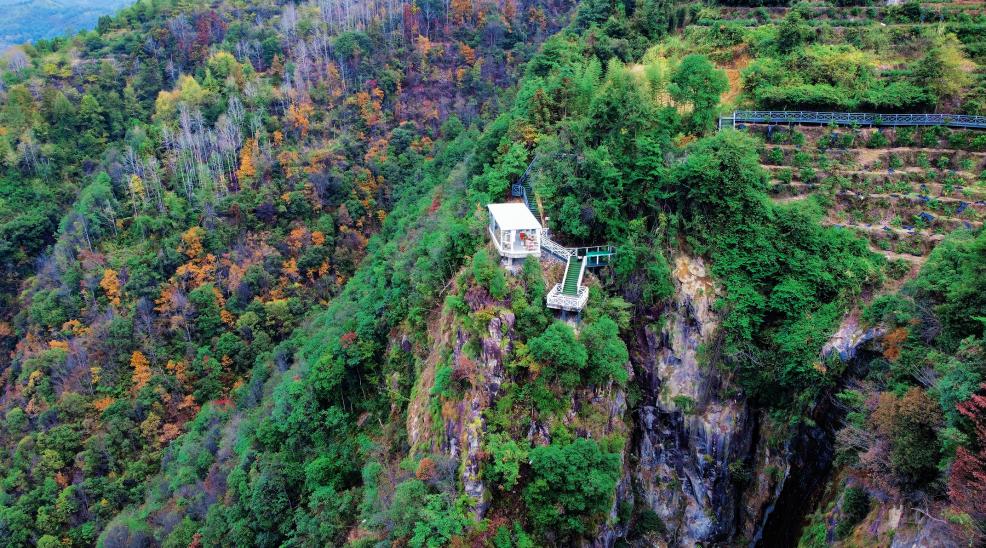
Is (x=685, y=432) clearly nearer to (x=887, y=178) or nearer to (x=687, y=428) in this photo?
(x=687, y=428)

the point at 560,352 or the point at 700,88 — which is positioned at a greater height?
the point at 700,88

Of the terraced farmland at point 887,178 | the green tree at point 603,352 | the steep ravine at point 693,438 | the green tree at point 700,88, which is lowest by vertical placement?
the steep ravine at point 693,438

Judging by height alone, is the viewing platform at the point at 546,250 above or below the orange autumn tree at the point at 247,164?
above

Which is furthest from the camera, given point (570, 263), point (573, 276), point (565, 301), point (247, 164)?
point (247, 164)

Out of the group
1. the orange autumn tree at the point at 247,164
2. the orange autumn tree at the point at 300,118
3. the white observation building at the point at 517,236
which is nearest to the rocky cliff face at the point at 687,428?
the white observation building at the point at 517,236

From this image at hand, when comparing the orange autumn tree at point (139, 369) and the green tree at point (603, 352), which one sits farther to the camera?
the orange autumn tree at point (139, 369)

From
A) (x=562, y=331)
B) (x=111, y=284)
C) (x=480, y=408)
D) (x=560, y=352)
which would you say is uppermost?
(x=562, y=331)

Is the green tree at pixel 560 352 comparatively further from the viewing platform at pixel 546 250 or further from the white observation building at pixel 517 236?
the white observation building at pixel 517 236

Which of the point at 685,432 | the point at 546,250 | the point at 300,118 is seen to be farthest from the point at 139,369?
the point at 685,432

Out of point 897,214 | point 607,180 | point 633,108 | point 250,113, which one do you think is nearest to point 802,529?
point 897,214

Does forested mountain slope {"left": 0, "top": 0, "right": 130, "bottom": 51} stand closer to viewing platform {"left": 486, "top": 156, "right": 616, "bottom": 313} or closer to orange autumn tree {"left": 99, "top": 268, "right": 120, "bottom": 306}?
orange autumn tree {"left": 99, "top": 268, "right": 120, "bottom": 306}
